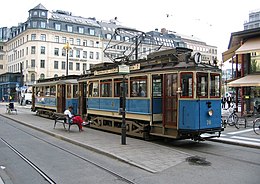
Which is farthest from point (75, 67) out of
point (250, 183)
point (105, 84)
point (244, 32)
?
point (250, 183)

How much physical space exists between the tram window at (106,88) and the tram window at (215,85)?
5.60 metres

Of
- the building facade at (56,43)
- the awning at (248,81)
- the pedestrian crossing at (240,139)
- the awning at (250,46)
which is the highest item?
the building facade at (56,43)

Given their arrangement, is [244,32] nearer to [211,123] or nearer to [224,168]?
[211,123]

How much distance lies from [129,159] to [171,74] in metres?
4.13

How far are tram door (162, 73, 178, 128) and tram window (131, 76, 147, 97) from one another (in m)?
1.17

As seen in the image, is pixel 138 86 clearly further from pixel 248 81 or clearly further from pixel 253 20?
pixel 253 20

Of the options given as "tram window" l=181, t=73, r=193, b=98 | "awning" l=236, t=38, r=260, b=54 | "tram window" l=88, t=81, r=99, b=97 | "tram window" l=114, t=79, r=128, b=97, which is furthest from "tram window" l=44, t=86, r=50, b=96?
"tram window" l=181, t=73, r=193, b=98

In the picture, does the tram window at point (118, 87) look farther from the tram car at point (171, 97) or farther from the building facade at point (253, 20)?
the building facade at point (253, 20)

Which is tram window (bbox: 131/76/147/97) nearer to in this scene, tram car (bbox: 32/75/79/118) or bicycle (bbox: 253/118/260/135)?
bicycle (bbox: 253/118/260/135)

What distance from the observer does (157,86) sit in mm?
12555

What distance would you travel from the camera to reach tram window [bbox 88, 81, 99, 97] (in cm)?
1722

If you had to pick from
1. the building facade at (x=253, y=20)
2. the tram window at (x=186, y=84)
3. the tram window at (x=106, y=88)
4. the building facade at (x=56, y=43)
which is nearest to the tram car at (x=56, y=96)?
the tram window at (x=106, y=88)

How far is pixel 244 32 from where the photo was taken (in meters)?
24.1

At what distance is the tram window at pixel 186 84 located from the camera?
11148 millimetres
